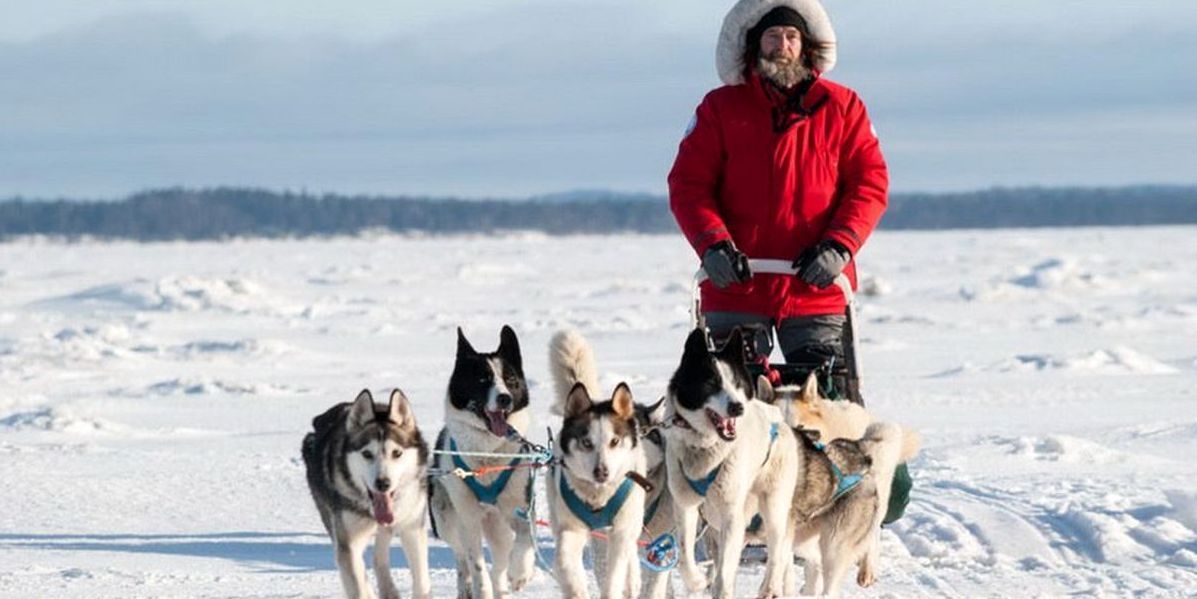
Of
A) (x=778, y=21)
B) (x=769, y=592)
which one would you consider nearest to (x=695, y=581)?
(x=769, y=592)

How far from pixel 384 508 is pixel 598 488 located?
494 mm

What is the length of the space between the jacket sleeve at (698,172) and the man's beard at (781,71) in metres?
0.18

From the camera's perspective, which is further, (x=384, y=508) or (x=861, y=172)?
(x=861, y=172)

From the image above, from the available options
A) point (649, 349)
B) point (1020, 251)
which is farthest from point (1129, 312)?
point (1020, 251)

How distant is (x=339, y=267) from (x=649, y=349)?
730 inches

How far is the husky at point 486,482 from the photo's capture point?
4.27 meters

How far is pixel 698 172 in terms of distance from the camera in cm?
484

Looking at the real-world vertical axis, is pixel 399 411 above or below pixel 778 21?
below

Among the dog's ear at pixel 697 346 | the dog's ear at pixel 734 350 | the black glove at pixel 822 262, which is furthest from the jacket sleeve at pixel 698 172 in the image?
the dog's ear at pixel 697 346

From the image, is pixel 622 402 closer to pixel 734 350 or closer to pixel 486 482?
pixel 734 350

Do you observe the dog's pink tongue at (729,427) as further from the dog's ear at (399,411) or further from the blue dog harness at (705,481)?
the dog's ear at (399,411)

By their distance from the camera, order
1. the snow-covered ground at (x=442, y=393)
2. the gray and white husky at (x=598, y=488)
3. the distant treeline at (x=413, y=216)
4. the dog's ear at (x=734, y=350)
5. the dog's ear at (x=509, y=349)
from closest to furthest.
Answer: the gray and white husky at (x=598, y=488), the dog's ear at (x=734, y=350), the dog's ear at (x=509, y=349), the snow-covered ground at (x=442, y=393), the distant treeline at (x=413, y=216)

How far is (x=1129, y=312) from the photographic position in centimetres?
1941

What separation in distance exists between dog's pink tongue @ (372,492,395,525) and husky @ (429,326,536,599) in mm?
251
